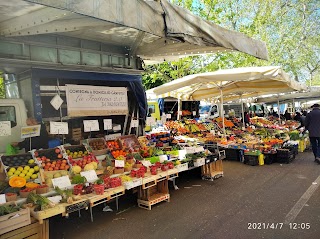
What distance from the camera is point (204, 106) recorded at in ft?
86.9

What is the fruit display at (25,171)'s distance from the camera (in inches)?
158

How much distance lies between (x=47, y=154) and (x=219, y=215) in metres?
3.28

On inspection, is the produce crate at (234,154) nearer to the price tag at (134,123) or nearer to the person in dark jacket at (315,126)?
the person in dark jacket at (315,126)

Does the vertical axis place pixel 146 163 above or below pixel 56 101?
below

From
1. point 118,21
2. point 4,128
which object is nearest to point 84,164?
point 4,128

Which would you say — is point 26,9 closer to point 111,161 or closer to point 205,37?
point 205,37

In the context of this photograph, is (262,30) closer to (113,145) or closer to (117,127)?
(117,127)

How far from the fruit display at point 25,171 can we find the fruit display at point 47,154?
230 mm

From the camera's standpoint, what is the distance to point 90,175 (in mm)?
4562

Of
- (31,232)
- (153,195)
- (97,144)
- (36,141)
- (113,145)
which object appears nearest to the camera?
(31,232)

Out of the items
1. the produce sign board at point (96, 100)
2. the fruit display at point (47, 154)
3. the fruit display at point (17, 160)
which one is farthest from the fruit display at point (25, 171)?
the produce sign board at point (96, 100)

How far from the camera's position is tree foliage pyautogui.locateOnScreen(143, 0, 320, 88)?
1612 cm

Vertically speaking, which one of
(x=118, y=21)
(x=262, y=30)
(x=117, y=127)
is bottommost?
(x=117, y=127)

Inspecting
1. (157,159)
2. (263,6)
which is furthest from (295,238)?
(263,6)
